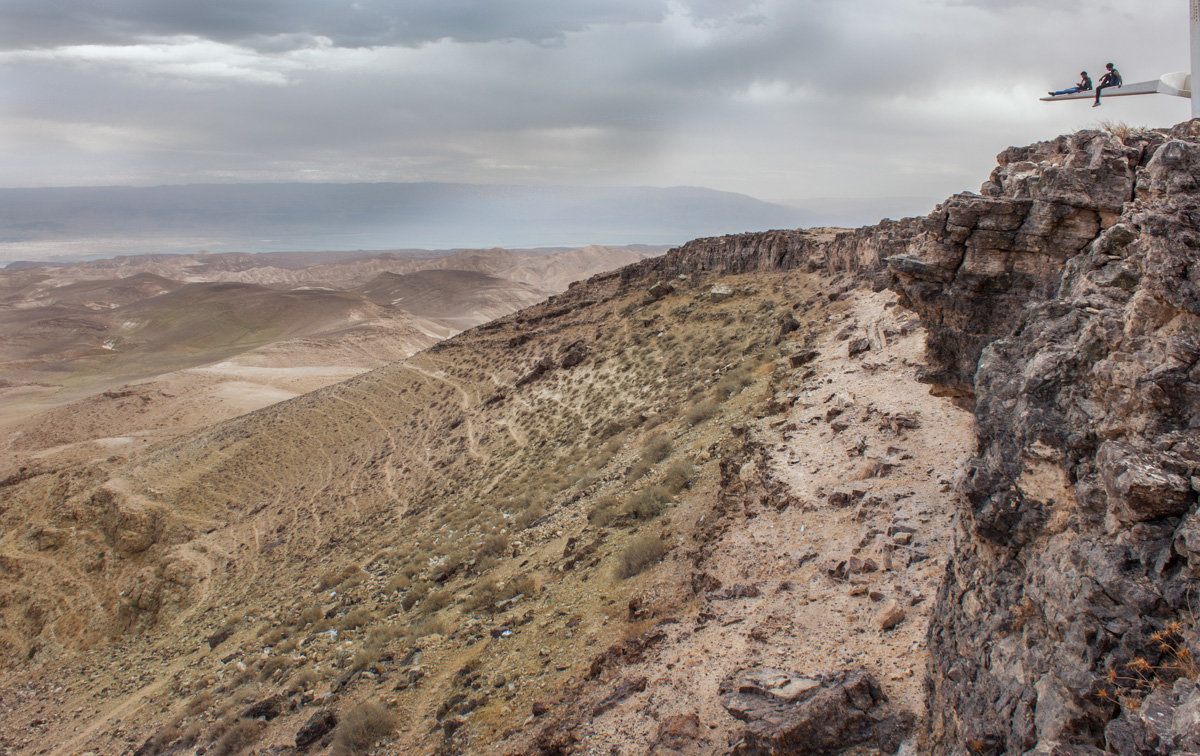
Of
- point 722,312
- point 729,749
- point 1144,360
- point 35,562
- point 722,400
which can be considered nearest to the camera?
point 1144,360

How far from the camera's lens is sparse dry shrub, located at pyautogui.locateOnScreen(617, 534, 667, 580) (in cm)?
1124

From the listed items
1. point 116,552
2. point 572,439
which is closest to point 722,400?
point 572,439

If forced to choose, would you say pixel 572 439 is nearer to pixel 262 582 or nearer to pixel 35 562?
pixel 262 582

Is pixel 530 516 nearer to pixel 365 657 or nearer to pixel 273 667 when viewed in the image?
pixel 365 657

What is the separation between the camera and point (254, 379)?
53312mm

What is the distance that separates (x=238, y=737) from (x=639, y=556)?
24.7 feet

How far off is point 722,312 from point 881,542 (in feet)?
55.3

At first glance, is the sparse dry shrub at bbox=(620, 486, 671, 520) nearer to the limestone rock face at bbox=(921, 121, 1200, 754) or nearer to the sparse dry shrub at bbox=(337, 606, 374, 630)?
the sparse dry shrub at bbox=(337, 606, 374, 630)

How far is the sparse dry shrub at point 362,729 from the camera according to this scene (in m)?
9.33

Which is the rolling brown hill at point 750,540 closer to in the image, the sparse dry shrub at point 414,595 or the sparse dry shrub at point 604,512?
the sparse dry shrub at point 604,512

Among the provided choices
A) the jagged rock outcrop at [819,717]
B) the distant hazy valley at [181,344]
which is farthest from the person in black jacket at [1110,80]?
the distant hazy valley at [181,344]

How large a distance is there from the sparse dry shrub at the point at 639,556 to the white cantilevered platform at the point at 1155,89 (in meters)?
9.12

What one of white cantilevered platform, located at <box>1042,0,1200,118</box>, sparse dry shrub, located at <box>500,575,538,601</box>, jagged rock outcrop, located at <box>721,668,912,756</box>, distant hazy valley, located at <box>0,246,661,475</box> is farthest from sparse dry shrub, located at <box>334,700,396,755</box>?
distant hazy valley, located at <box>0,246,661,475</box>

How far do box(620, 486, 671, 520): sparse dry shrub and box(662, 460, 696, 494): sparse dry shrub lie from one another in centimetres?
19
